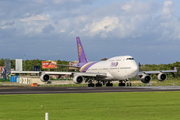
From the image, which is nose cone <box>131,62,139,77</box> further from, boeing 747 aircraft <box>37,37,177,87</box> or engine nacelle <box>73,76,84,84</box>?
engine nacelle <box>73,76,84,84</box>

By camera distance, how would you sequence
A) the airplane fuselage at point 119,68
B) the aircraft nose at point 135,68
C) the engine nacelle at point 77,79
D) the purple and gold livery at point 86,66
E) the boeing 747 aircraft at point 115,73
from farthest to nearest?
the purple and gold livery at point 86,66 < the engine nacelle at point 77,79 < the boeing 747 aircraft at point 115,73 < the airplane fuselage at point 119,68 < the aircraft nose at point 135,68

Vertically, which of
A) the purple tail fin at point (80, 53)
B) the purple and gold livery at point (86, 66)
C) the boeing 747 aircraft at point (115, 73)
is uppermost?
the purple tail fin at point (80, 53)

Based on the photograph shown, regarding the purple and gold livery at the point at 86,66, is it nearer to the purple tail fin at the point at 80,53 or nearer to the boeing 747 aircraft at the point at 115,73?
the boeing 747 aircraft at the point at 115,73

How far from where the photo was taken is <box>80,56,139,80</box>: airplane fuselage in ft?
190

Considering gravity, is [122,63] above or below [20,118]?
above

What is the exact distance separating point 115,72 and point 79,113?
44.2 metres

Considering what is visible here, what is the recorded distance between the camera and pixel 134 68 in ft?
188

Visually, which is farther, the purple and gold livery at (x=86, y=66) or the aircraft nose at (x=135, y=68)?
the purple and gold livery at (x=86, y=66)

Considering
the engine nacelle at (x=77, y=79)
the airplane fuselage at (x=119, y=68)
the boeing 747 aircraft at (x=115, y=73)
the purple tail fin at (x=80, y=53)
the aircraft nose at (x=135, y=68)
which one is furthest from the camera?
the purple tail fin at (x=80, y=53)

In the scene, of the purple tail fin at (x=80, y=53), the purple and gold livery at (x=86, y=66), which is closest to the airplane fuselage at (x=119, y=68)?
the purple and gold livery at (x=86, y=66)

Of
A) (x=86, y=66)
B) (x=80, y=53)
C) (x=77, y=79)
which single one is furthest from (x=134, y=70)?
(x=80, y=53)

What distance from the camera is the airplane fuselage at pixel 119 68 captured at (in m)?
57.8

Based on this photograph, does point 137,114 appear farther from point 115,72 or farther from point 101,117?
point 115,72

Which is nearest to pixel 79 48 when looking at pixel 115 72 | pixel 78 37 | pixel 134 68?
pixel 78 37
